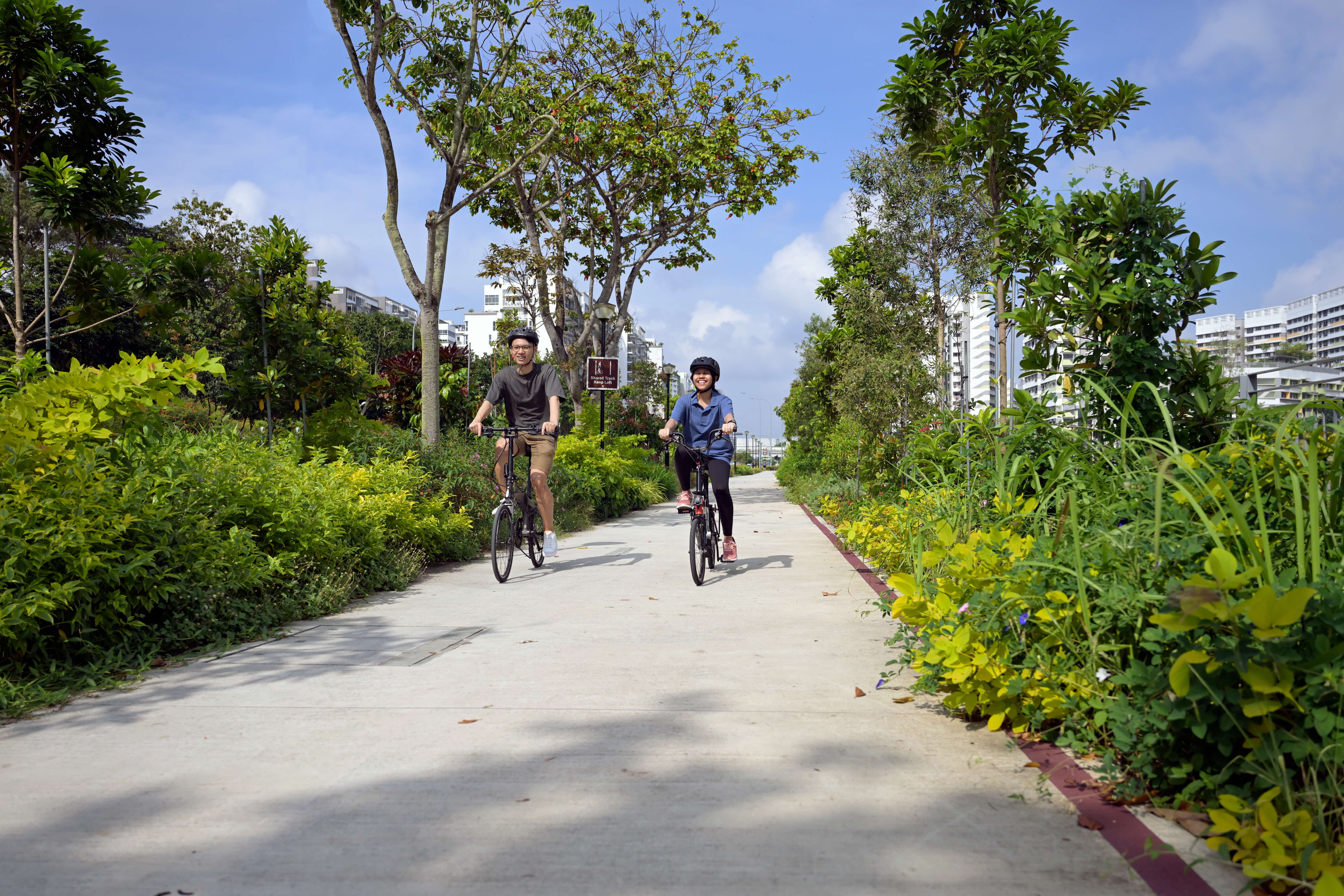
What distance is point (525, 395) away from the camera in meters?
8.43

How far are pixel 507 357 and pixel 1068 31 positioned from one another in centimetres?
2201

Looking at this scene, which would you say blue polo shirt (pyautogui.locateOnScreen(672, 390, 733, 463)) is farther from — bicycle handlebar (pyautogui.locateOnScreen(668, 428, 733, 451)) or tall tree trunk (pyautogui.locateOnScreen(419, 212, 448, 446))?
tall tree trunk (pyautogui.locateOnScreen(419, 212, 448, 446))

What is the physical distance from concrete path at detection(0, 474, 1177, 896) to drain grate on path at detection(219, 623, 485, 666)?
1.2 inches

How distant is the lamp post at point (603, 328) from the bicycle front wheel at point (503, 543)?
12.6 metres

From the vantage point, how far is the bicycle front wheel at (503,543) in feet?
25.4

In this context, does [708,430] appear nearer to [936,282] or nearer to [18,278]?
[18,278]

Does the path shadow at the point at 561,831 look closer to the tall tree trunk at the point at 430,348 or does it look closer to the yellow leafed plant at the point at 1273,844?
the yellow leafed plant at the point at 1273,844

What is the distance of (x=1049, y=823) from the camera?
2.63 metres

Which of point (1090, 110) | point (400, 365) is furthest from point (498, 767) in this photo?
point (400, 365)

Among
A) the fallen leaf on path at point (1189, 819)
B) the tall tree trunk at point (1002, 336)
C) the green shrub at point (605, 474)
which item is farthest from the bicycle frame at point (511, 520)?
the fallen leaf on path at point (1189, 819)

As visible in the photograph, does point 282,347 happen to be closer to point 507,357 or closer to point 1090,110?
point 1090,110

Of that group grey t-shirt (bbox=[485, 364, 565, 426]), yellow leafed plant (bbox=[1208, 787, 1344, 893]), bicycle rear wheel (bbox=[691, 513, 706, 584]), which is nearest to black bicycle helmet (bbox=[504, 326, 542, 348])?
grey t-shirt (bbox=[485, 364, 565, 426])

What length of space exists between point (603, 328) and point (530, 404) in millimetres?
14281

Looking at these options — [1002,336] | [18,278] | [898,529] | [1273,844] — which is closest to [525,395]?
[898,529]
